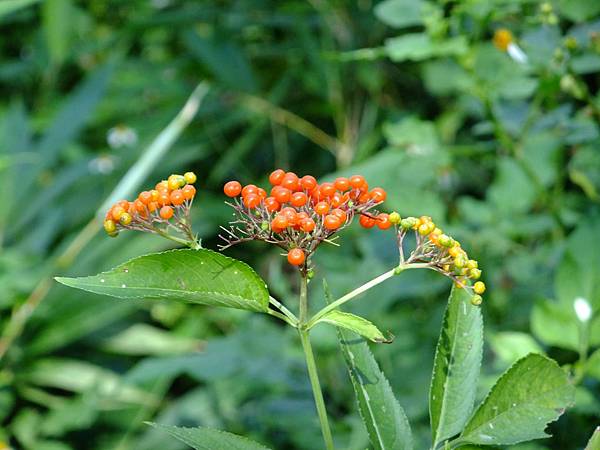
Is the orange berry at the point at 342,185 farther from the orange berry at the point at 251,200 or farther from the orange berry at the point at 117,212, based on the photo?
the orange berry at the point at 117,212

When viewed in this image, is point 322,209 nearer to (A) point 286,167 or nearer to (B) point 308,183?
(B) point 308,183

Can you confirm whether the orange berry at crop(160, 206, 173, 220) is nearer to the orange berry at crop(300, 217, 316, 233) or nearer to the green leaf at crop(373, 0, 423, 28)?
the orange berry at crop(300, 217, 316, 233)

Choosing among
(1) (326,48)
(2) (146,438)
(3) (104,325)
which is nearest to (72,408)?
(2) (146,438)

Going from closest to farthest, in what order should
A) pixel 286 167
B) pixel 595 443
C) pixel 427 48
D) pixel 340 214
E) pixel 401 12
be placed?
pixel 595 443
pixel 340 214
pixel 427 48
pixel 401 12
pixel 286 167

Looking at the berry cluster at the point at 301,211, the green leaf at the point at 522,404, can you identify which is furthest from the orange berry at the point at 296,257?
the green leaf at the point at 522,404

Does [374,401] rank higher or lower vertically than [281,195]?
lower

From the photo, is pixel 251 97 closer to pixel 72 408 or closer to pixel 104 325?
pixel 104 325

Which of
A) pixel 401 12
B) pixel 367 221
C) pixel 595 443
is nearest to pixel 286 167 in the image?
pixel 401 12
